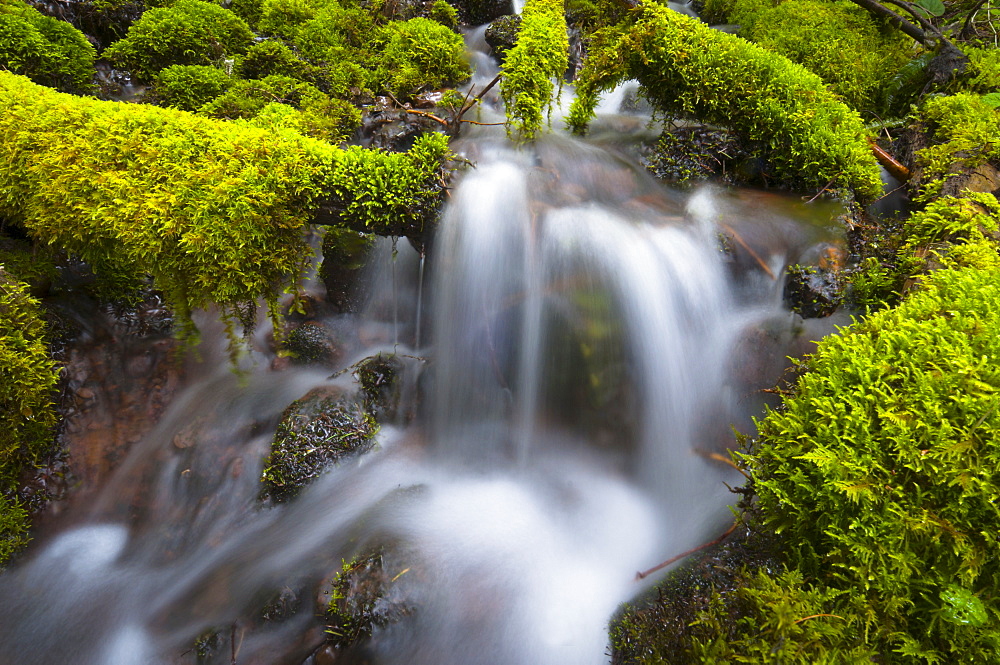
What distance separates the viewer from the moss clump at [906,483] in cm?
127

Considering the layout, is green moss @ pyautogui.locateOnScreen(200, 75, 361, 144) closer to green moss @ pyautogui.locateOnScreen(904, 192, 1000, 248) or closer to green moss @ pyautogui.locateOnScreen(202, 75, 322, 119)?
green moss @ pyautogui.locateOnScreen(202, 75, 322, 119)

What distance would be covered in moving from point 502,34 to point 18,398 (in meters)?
5.61

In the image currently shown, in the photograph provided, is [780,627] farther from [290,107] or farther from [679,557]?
[290,107]

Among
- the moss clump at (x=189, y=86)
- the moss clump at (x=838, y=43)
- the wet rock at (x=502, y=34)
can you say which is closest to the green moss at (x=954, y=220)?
the moss clump at (x=838, y=43)

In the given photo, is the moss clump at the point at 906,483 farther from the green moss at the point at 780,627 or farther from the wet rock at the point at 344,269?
the wet rock at the point at 344,269

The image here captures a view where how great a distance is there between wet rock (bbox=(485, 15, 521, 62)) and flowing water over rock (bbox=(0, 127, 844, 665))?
2.56m

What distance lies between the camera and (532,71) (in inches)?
132

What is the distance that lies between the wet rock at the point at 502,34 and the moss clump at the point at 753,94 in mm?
2304

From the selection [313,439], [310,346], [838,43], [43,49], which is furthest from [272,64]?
[838,43]

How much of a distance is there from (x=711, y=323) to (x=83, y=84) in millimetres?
5569

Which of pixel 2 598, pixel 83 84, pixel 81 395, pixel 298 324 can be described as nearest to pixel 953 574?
pixel 298 324

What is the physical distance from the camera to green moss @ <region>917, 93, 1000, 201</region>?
2.83 m

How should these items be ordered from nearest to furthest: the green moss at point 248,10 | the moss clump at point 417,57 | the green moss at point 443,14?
the moss clump at point 417,57 < the green moss at point 248,10 < the green moss at point 443,14

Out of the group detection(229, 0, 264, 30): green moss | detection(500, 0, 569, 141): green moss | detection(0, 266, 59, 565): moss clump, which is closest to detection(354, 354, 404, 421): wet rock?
detection(0, 266, 59, 565): moss clump
